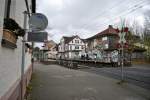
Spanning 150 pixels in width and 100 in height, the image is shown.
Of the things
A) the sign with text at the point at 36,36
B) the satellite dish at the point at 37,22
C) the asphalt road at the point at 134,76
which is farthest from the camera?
the asphalt road at the point at 134,76

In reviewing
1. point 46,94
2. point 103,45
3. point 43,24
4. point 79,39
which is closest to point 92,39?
point 103,45

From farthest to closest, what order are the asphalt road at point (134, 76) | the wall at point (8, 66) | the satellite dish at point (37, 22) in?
the asphalt road at point (134, 76) < the satellite dish at point (37, 22) < the wall at point (8, 66)

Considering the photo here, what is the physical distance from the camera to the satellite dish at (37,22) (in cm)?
470

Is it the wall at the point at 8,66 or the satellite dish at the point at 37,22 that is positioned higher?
the satellite dish at the point at 37,22

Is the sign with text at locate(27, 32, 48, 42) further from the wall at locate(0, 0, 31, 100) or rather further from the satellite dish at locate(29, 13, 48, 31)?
the wall at locate(0, 0, 31, 100)

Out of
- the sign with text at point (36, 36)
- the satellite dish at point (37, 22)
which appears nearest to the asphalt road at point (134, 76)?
the sign with text at point (36, 36)

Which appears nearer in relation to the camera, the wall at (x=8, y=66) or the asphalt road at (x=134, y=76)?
the wall at (x=8, y=66)

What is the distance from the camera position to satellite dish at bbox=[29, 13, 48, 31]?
4.70 metres

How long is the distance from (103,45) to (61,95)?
49336mm

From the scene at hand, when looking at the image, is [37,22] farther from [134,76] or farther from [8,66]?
[134,76]

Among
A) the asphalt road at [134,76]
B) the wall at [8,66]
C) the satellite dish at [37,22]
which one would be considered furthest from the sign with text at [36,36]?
the asphalt road at [134,76]

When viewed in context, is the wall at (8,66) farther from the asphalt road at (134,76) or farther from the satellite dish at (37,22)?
the asphalt road at (134,76)

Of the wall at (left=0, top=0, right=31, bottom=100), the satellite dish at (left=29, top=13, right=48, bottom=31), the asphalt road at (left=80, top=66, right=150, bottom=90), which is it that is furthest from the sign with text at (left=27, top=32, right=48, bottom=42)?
the asphalt road at (left=80, top=66, right=150, bottom=90)

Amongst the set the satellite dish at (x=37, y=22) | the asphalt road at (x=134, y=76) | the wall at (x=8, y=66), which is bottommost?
the asphalt road at (x=134, y=76)
